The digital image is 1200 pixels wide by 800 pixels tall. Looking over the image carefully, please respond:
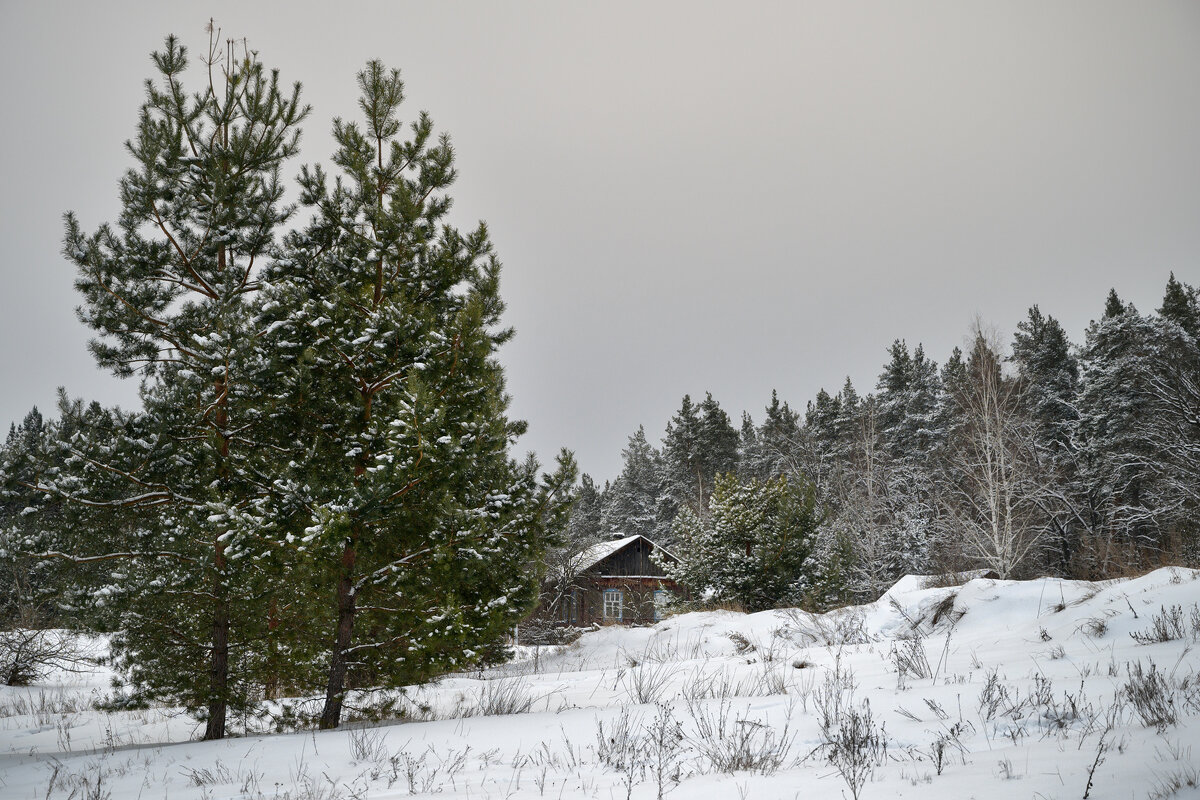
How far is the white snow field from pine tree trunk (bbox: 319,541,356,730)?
2.75ft

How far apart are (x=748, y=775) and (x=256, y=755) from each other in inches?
175

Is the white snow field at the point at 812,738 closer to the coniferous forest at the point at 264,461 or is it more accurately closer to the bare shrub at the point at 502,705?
the bare shrub at the point at 502,705

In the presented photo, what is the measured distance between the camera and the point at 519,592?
830 centimetres

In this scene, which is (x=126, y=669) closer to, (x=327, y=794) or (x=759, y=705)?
(x=327, y=794)

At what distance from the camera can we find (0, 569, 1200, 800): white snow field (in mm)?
3486

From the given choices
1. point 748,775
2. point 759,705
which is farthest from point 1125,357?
point 748,775

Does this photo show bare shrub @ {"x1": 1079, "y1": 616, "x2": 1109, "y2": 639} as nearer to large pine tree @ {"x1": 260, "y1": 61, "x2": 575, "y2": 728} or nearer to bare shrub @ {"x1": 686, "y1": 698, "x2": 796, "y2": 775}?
bare shrub @ {"x1": 686, "y1": 698, "x2": 796, "y2": 775}

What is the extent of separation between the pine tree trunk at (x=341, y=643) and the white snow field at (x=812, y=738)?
84 centimetres

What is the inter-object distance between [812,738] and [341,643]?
18.2 ft

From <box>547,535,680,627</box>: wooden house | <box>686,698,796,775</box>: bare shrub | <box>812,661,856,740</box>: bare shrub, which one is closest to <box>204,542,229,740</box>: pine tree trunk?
<box>686,698,796,775</box>: bare shrub

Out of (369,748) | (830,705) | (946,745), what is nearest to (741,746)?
(946,745)

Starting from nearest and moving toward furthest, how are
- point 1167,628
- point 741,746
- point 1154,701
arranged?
point 1154,701 < point 741,746 < point 1167,628

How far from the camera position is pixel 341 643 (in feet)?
25.6

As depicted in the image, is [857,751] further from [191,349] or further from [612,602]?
[612,602]
